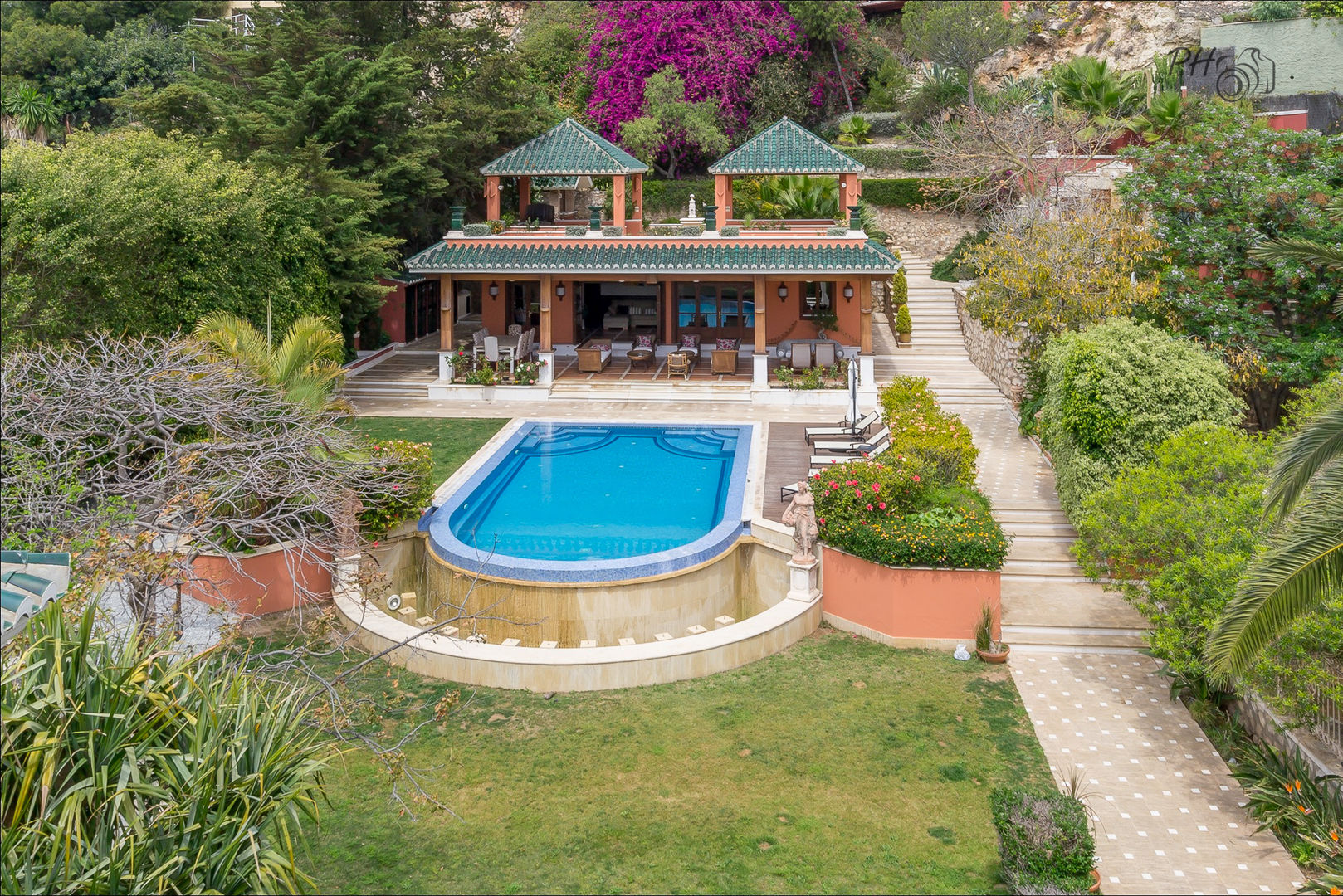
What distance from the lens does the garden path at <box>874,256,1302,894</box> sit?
9789mm

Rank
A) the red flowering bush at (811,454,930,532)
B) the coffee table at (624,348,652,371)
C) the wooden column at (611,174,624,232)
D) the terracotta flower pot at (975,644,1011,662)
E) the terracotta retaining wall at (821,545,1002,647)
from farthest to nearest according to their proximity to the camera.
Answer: the coffee table at (624,348,652,371), the wooden column at (611,174,624,232), the red flowering bush at (811,454,930,532), the terracotta retaining wall at (821,545,1002,647), the terracotta flower pot at (975,644,1011,662)

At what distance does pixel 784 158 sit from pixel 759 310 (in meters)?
3.80

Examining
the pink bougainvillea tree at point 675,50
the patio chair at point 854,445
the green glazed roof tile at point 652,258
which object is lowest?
the patio chair at point 854,445

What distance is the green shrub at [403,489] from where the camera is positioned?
1568 centimetres

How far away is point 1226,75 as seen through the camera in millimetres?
31938

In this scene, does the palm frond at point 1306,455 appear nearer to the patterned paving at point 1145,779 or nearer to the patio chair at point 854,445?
the patterned paving at point 1145,779

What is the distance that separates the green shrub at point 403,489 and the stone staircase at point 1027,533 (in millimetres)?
8389

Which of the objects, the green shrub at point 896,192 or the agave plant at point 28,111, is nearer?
the green shrub at point 896,192

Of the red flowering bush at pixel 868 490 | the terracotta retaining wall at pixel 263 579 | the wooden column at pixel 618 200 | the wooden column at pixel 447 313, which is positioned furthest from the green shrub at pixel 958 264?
the terracotta retaining wall at pixel 263 579

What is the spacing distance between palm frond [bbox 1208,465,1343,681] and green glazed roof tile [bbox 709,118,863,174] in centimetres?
1921

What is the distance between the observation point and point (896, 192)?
125 ft

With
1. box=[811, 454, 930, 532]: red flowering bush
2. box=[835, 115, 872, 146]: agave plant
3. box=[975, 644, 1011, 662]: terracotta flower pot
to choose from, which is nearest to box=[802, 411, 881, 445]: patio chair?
box=[811, 454, 930, 532]: red flowering bush

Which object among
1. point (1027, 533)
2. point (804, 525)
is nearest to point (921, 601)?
point (804, 525)

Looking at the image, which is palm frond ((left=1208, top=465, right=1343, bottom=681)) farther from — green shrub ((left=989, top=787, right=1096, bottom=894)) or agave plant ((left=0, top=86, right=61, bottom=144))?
agave plant ((left=0, top=86, right=61, bottom=144))
